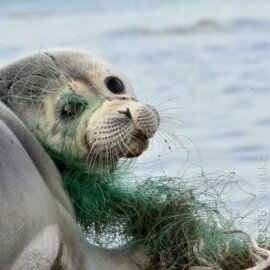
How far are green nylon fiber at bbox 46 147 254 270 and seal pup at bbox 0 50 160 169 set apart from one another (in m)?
0.08

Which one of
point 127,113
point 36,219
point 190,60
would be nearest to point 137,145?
point 127,113

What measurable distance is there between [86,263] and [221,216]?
0.49 m

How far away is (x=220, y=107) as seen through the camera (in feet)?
28.3

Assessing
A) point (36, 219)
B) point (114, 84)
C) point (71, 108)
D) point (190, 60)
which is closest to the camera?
point (36, 219)

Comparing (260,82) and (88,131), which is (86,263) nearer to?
(88,131)

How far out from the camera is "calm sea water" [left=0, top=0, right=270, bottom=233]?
646 centimetres

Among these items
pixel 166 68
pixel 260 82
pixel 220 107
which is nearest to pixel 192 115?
pixel 220 107

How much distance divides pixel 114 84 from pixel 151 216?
49 centimetres

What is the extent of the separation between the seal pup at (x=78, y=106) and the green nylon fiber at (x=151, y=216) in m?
0.08

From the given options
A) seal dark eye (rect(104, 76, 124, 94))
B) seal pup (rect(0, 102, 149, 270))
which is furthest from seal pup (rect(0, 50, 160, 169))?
seal pup (rect(0, 102, 149, 270))

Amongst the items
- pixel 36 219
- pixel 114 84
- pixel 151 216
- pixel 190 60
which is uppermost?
pixel 114 84

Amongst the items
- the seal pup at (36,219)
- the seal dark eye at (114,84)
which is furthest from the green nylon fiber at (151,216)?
the seal dark eye at (114,84)

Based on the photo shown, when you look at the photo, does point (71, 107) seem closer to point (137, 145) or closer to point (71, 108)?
point (71, 108)

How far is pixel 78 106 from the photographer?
440 centimetres
